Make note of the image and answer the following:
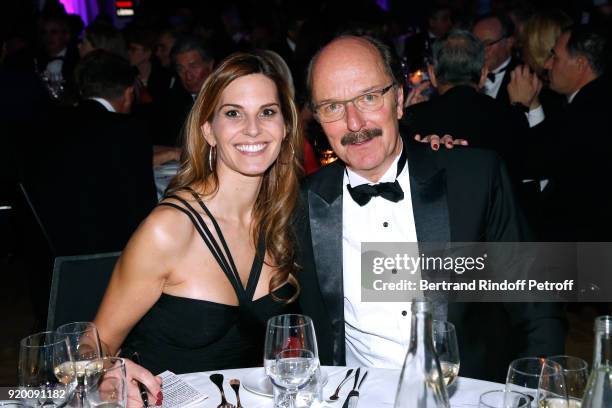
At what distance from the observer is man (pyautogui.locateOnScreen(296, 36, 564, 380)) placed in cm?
241

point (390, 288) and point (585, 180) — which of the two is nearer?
point (390, 288)

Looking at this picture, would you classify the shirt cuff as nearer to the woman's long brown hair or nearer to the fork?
the woman's long brown hair

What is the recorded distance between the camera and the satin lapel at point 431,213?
2.41 m

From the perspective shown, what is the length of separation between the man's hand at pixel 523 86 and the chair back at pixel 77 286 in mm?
3434

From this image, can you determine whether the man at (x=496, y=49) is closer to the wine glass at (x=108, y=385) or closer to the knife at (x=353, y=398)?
the knife at (x=353, y=398)

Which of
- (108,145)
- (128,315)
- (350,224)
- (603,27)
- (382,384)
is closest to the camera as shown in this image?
(382,384)

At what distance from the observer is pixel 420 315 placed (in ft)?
4.27

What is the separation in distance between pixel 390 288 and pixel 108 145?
2182 millimetres

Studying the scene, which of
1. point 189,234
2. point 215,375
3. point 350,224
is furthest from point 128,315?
point 350,224

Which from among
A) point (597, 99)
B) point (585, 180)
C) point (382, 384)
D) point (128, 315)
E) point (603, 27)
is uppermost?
point (603, 27)

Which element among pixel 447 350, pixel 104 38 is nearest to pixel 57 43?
pixel 104 38

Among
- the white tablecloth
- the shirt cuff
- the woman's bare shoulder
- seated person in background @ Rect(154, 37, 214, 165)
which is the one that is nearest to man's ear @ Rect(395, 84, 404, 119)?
the woman's bare shoulder

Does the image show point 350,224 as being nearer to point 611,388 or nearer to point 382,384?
point 382,384

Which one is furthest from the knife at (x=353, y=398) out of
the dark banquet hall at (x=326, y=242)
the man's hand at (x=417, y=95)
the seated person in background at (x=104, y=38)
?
the seated person in background at (x=104, y=38)
